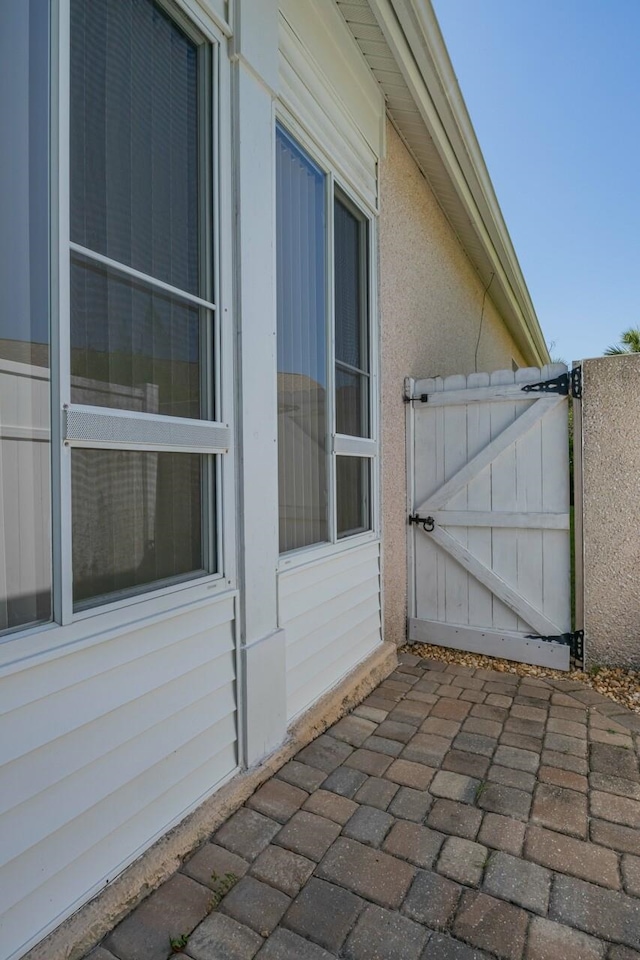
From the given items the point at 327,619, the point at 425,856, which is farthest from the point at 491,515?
the point at 425,856

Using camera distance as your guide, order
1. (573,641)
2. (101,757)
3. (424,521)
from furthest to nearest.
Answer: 1. (424,521)
2. (573,641)
3. (101,757)

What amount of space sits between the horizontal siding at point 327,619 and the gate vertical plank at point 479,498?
0.76m

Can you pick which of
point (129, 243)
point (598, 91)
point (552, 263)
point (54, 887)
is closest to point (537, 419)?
point (129, 243)

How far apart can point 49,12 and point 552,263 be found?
19667 millimetres

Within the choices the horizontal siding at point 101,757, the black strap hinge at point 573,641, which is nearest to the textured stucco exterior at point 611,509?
the black strap hinge at point 573,641

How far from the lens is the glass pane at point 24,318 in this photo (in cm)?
129

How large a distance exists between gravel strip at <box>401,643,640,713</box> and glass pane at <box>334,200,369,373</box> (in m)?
2.12

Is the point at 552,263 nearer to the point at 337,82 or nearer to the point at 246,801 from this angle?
the point at 337,82

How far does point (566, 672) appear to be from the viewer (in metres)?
3.33

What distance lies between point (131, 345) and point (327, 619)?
1811mm

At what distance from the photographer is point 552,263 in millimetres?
17672

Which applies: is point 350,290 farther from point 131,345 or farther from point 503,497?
point 131,345

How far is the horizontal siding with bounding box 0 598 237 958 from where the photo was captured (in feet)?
4.10

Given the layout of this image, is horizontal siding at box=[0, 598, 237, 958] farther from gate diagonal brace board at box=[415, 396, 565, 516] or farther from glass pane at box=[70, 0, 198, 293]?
gate diagonal brace board at box=[415, 396, 565, 516]
